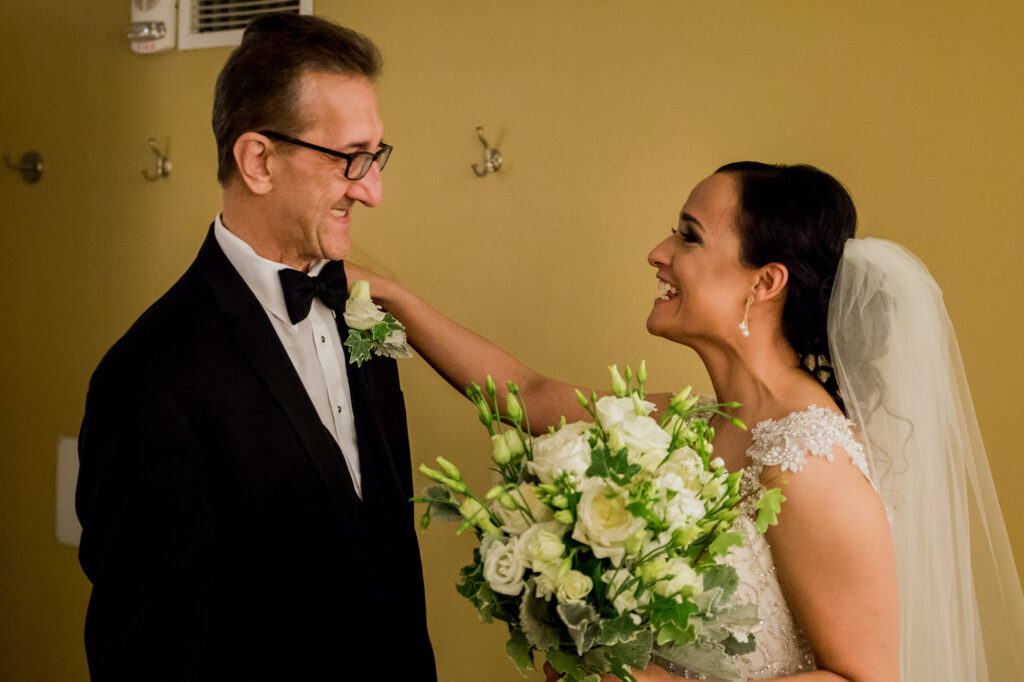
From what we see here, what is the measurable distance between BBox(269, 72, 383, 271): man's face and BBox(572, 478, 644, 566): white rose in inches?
28.5

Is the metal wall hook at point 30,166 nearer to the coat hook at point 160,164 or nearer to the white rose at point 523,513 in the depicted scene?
the coat hook at point 160,164

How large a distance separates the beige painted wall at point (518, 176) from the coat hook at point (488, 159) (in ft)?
0.10

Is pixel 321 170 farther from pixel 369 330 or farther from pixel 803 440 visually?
pixel 803 440

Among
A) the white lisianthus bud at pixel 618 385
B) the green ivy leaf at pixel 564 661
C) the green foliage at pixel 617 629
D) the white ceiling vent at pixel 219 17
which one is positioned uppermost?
the white ceiling vent at pixel 219 17

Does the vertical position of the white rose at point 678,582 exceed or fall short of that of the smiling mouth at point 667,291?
Answer: it falls short

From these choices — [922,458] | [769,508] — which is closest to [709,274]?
[922,458]

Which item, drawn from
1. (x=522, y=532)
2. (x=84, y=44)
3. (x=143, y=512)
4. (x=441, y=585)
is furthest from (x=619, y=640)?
(x=84, y=44)

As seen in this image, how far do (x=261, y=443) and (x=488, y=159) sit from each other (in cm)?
123

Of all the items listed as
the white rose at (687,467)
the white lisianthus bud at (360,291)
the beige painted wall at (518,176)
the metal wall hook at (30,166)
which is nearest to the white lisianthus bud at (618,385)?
the white rose at (687,467)

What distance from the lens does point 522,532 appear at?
52.3 inches

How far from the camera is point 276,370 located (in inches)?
62.4

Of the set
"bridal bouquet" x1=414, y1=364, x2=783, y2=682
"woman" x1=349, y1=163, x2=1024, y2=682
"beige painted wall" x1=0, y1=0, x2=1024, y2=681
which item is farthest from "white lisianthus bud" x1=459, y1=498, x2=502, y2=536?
"beige painted wall" x1=0, y1=0, x2=1024, y2=681

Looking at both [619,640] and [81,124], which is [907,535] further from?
[81,124]

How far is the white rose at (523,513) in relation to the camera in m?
1.32
